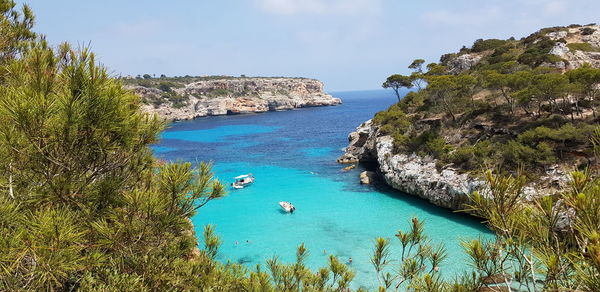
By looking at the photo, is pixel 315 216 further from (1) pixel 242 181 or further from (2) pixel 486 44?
(2) pixel 486 44

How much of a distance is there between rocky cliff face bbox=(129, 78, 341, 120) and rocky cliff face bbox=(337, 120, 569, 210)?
60.8 meters

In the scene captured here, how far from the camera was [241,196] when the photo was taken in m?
21.8

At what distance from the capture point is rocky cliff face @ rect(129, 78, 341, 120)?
77688 millimetres

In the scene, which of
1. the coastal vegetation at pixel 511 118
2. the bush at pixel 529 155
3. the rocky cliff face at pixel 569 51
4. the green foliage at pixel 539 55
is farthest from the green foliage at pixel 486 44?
the bush at pixel 529 155

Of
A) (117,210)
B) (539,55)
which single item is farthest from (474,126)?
(117,210)

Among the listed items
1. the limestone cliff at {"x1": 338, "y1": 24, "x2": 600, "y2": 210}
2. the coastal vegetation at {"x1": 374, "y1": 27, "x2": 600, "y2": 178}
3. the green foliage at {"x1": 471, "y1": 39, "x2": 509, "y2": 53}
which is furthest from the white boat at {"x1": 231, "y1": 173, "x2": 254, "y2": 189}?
the green foliage at {"x1": 471, "y1": 39, "x2": 509, "y2": 53}

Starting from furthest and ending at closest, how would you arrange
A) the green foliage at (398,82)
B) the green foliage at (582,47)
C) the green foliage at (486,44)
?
the green foliage at (486,44) → the green foliage at (398,82) → the green foliage at (582,47)

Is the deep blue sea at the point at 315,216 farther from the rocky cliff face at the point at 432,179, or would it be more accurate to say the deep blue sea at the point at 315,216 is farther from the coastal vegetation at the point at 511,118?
the coastal vegetation at the point at 511,118

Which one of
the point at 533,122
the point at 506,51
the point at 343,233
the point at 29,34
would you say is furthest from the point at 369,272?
the point at 506,51

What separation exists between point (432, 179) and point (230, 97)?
78.6 meters

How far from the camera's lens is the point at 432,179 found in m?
17.6

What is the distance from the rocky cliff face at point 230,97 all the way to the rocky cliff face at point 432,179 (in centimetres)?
6080

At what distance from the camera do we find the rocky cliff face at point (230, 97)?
77.7 meters

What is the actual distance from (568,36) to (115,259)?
3993 centimetres
